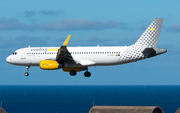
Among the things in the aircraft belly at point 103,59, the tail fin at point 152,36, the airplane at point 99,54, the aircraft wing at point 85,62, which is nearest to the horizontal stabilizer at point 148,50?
the airplane at point 99,54

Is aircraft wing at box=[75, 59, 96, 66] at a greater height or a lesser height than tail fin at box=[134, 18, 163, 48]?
lesser

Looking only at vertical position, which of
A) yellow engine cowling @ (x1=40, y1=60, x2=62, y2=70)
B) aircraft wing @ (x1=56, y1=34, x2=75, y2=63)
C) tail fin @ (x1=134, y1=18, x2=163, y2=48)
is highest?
tail fin @ (x1=134, y1=18, x2=163, y2=48)

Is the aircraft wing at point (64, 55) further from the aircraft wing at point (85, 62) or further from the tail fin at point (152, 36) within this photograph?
the tail fin at point (152, 36)

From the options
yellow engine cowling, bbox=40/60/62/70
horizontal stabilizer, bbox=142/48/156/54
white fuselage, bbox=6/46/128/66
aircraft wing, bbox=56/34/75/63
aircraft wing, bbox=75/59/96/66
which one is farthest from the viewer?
aircraft wing, bbox=75/59/96/66

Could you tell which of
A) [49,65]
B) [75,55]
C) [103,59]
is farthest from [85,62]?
[49,65]

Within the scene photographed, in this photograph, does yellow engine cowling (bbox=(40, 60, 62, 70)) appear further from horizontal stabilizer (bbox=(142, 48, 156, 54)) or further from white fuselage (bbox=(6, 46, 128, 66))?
horizontal stabilizer (bbox=(142, 48, 156, 54))

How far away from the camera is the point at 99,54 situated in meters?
63.2

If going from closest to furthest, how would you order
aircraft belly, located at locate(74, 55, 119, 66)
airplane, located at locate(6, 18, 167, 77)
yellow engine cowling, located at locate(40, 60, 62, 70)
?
airplane, located at locate(6, 18, 167, 77) → aircraft belly, located at locate(74, 55, 119, 66) → yellow engine cowling, located at locate(40, 60, 62, 70)

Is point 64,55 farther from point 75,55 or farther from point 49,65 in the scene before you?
point 49,65

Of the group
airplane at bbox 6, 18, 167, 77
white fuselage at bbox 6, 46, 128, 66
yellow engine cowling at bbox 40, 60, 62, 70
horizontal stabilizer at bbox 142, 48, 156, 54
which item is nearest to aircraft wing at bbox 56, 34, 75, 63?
airplane at bbox 6, 18, 167, 77

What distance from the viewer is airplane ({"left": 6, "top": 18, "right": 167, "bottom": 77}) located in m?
61.7

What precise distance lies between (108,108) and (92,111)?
4876 millimetres

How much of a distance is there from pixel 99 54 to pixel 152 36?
32.8 feet

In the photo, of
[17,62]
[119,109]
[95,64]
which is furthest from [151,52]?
[119,109]
